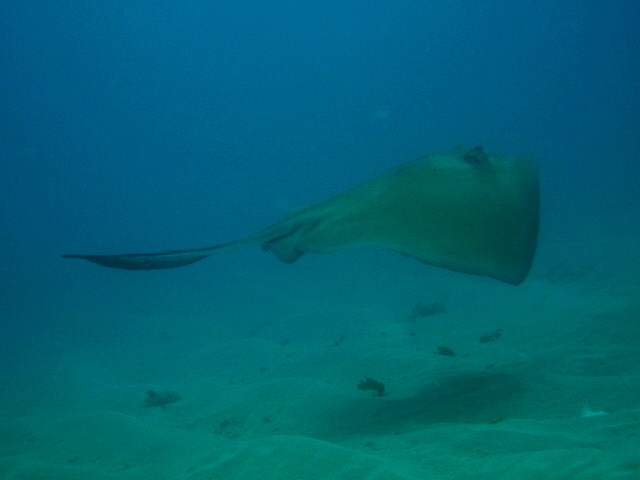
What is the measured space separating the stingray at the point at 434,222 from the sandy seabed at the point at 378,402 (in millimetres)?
1276

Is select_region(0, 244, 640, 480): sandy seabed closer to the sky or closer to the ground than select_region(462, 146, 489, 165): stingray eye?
closer to the ground

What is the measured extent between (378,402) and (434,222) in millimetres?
2147

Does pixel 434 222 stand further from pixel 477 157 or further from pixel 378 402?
pixel 378 402

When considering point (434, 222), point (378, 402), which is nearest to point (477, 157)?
point (434, 222)

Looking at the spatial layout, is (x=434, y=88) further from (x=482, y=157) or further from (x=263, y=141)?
(x=482, y=157)

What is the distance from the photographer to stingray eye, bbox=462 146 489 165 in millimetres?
4273

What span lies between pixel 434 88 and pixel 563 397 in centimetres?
14930

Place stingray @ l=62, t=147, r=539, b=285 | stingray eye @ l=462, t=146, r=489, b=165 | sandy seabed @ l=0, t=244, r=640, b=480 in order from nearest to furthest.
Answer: sandy seabed @ l=0, t=244, r=640, b=480
stingray @ l=62, t=147, r=539, b=285
stingray eye @ l=462, t=146, r=489, b=165

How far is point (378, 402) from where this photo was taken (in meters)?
→ 4.59

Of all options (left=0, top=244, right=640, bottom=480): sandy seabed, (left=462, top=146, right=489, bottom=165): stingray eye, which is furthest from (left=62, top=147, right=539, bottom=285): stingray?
(left=0, top=244, right=640, bottom=480): sandy seabed

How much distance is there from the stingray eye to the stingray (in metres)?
0.01

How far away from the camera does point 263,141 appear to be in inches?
5743

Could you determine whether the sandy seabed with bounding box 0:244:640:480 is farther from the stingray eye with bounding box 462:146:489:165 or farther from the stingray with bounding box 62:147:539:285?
the stingray eye with bounding box 462:146:489:165

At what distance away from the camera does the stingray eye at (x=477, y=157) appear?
14.0ft
